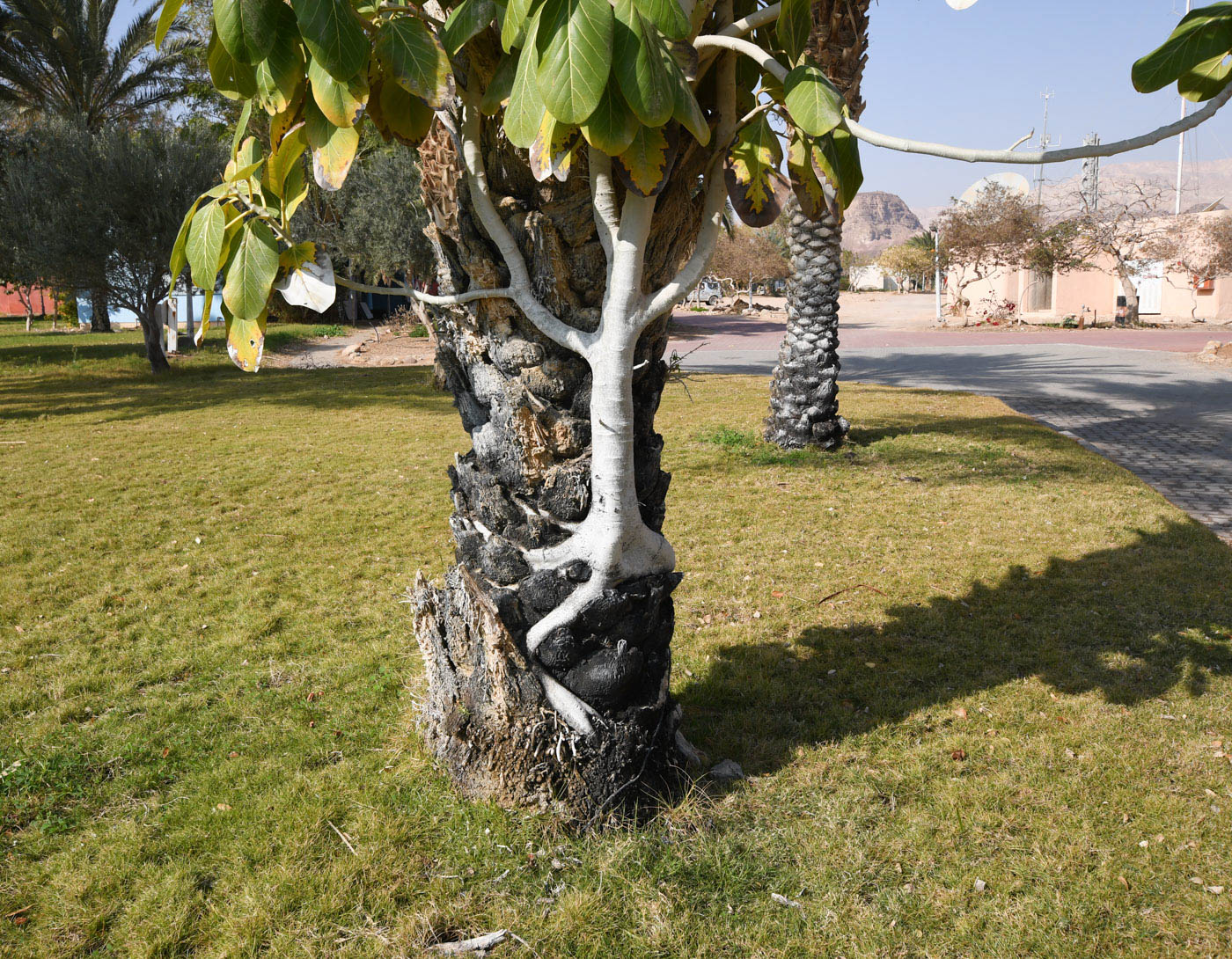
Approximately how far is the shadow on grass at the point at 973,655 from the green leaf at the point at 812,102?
240 cm

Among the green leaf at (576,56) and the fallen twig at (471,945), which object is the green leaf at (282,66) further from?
the fallen twig at (471,945)

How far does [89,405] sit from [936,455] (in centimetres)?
1232

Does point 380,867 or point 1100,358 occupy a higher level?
point 1100,358

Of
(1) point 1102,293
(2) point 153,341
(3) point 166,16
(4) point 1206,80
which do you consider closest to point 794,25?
(4) point 1206,80

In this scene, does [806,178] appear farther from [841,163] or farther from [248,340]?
[248,340]

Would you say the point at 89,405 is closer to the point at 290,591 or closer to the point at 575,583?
the point at 290,591

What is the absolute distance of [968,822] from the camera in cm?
287

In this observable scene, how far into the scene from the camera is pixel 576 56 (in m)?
1.52

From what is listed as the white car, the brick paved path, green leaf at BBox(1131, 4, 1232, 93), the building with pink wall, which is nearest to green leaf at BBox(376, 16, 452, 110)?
green leaf at BBox(1131, 4, 1232, 93)

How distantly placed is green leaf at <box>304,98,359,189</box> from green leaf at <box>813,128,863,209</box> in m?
1.16

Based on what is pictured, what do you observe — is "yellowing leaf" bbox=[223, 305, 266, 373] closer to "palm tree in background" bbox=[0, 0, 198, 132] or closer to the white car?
"palm tree in background" bbox=[0, 0, 198, 132]

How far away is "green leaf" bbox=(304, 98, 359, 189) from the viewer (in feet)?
6.49

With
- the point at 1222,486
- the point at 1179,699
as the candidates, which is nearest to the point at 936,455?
the point at 1222,486

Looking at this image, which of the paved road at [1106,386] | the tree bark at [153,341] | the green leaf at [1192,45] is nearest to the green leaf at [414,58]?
the green leaf at [1192,45]
